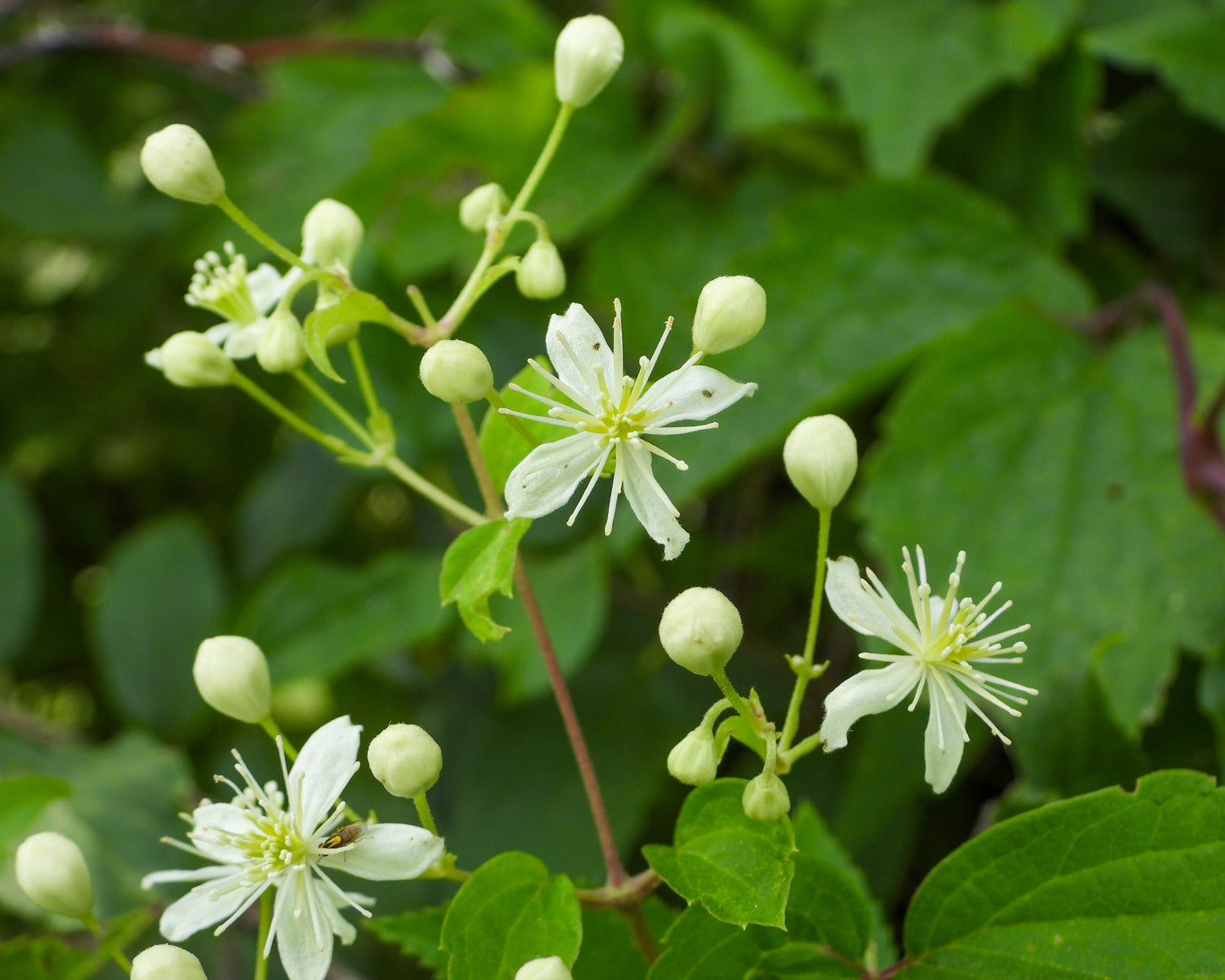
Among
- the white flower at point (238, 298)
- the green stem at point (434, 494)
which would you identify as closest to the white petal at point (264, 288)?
the white flower at point (238, 298)

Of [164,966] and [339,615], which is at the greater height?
[339,615]

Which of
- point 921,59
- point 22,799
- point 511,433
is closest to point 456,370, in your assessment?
point 511,433

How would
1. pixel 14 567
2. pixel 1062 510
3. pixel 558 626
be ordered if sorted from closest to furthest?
pixel 1062 510 → pixel 558 626 → pixel 14 567

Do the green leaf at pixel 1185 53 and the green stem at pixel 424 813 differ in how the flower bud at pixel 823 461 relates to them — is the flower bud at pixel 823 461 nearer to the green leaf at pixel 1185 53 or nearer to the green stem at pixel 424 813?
the green stem at pixel 424 813

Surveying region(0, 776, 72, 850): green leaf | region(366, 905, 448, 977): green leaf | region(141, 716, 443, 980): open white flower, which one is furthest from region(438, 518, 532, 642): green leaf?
region(0, 776, 72, 850): green leaf

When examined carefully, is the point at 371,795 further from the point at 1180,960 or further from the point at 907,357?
the point at 1180,960

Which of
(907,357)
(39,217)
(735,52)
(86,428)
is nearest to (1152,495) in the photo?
(907,357)

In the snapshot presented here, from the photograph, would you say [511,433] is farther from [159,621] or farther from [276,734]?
[159,621]
